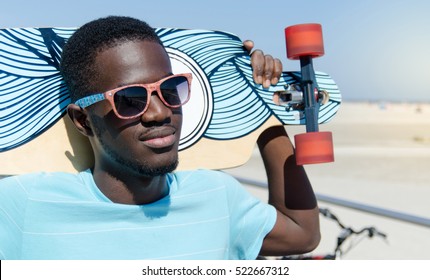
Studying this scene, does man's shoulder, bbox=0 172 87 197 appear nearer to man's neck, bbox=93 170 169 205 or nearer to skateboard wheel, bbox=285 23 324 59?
man's neck, bbox=93 170 169 205

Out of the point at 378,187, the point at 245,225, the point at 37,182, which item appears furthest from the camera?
the point at 378,187

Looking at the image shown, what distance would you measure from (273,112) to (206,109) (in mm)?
248

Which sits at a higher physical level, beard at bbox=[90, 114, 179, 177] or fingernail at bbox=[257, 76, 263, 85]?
fingernail at bbox=[257, 76, 263, 85]

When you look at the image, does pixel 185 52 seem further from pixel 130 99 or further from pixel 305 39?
pixel 130 99

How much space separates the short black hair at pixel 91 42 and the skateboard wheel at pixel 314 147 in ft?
1.87

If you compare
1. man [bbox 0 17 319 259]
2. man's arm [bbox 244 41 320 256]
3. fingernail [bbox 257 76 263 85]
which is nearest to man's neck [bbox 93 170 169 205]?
man [bbox 0 17 319 259]

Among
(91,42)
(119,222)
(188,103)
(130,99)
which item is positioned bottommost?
(119,222)

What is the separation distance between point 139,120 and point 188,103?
0.52 metres

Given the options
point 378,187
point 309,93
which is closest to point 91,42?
point 309,93

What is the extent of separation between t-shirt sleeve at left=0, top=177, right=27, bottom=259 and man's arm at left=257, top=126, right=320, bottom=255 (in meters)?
0.77

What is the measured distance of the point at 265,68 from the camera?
2002mm

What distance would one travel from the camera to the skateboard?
70.3 inches

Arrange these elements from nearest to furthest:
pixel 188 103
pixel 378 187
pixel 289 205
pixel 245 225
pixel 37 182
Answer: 1. pixel 37 182
2. pixel 245 225
3. pixel 289 205
4. pixel 188 103
5. pixel 378 187
